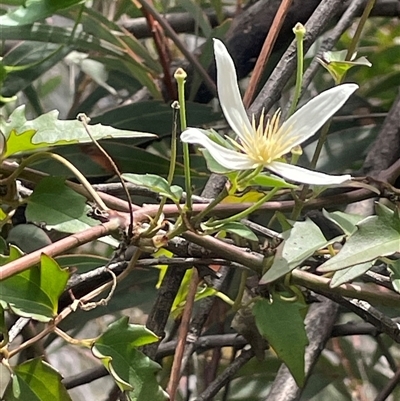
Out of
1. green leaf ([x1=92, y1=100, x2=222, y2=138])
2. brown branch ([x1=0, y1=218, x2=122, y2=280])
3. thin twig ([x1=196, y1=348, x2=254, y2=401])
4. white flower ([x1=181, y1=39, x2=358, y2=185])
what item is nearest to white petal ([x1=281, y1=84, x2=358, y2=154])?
white flower ([x1=181, y1=39, x2=358, y2=185])

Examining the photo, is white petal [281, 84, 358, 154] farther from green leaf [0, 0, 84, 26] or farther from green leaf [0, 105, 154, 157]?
green leaf [0, 0, 84, 26]

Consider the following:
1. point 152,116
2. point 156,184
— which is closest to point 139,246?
point 156,184

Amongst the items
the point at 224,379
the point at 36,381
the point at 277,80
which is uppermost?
the point at 277,80

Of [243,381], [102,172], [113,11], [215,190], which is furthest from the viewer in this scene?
[113,11]

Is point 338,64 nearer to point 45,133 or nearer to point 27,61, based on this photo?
point 45,133

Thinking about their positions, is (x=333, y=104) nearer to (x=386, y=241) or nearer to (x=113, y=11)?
(x=386, y=241)

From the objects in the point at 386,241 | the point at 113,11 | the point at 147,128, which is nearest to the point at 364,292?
the point at 386,241

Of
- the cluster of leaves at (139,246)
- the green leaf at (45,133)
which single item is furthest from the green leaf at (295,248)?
the green leaf at (45,133)
